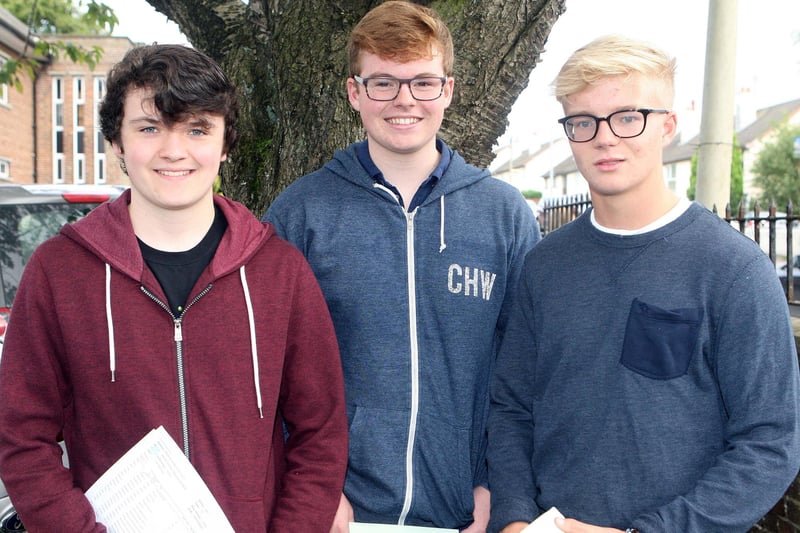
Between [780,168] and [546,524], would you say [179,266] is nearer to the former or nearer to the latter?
[546,524]

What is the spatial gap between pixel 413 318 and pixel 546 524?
0.75m

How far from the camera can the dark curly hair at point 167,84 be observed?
201 centimetres

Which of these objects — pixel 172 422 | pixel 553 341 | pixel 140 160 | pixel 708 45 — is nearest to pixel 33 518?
pixel 172 422

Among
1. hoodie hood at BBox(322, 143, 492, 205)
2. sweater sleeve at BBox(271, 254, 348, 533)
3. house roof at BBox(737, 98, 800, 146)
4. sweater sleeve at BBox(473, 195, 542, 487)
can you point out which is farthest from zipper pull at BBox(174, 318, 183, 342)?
house roof at BBox(737, 98, 800, 146)

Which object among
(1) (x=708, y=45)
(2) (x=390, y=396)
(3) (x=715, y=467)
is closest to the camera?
(3) (x=715, y=467)

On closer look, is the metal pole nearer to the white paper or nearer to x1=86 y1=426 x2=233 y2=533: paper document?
the white paper

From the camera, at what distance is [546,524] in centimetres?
185

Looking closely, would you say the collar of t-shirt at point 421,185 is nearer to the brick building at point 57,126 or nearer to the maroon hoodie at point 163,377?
the maroon hoodie at point 163,377

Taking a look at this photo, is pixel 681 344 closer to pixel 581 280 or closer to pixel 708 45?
pixel 581 280

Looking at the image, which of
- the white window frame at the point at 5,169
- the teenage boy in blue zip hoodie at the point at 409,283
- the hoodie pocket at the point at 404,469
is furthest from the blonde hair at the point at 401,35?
the white window frame at the point at 5,169

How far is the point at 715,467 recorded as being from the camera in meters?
1.76

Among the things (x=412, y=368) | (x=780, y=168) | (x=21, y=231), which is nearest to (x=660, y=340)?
(x=412, y=368)

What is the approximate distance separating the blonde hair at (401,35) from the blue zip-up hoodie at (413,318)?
388mm

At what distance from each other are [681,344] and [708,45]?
17.5 feet
